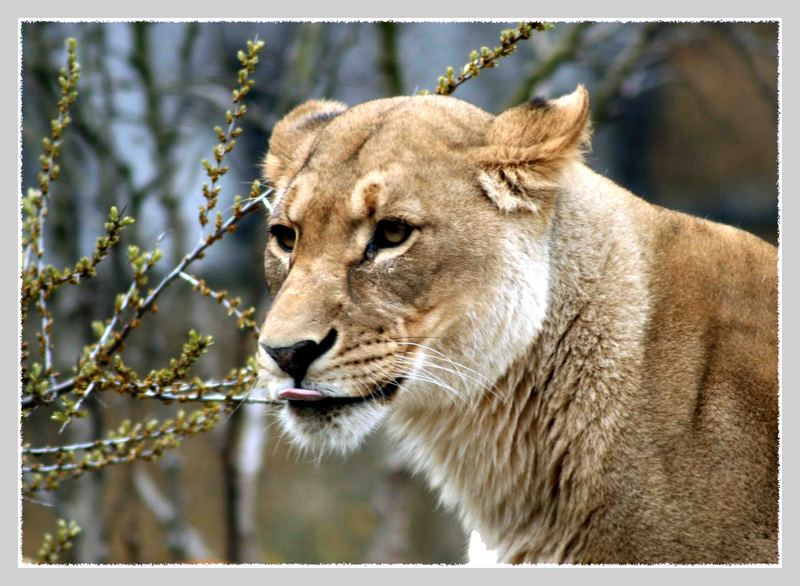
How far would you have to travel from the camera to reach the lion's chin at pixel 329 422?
2.81 metres

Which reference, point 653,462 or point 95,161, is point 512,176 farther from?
point 95,161

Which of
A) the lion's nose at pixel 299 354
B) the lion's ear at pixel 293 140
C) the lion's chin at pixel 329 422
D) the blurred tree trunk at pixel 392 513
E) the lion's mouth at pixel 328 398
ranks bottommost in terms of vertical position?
the blurred tree trunk at pixel 392 513

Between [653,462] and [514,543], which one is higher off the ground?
[653,462]

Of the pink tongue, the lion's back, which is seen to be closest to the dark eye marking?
the pink tongue

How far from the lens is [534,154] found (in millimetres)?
2895

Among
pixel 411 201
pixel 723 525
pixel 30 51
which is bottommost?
pixel 723 525

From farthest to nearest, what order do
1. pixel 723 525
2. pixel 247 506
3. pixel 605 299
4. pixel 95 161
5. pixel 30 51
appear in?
pixel 247 506
pixel 95 161
pixel 30 51
pixel 605 299
pixel 723 525

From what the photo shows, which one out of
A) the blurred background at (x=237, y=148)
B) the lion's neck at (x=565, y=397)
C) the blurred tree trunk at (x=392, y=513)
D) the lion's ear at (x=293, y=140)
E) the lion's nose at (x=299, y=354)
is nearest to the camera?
the lion's nose at (x=299, y=354)

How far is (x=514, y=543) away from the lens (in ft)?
10.1

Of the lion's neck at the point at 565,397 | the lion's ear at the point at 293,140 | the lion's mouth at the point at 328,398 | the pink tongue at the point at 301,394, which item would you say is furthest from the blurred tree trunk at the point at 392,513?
the pink tongue at the point at 301,394

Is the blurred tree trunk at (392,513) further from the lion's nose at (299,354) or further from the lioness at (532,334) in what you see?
the lion's nose at (299,354)

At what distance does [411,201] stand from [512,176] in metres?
0.27

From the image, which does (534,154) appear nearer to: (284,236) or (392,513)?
(284,236)

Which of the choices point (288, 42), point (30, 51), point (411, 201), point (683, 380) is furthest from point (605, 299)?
point (288, 42)
